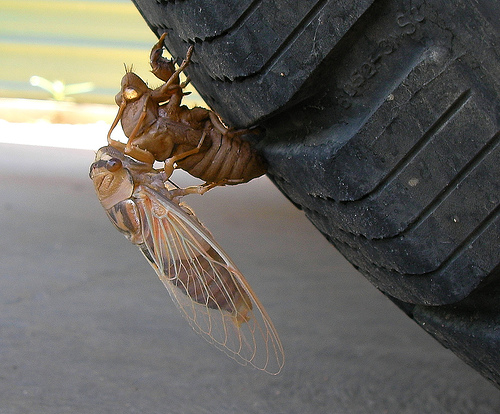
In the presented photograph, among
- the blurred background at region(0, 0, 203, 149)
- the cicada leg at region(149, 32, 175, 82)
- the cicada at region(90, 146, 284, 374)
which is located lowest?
the blurred background at region(0, 0, 203, 149)

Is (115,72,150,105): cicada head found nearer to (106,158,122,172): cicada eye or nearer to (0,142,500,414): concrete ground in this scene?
(106,158,122,172): cicada eye

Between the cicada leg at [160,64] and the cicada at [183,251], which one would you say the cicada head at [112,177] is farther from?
the cicada leg at [160,64]

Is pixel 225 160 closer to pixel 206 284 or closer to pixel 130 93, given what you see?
pixel 130 93

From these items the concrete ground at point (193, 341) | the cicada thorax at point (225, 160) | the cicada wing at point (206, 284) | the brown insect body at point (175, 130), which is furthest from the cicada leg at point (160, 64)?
the concrete ground at point (193, 341)

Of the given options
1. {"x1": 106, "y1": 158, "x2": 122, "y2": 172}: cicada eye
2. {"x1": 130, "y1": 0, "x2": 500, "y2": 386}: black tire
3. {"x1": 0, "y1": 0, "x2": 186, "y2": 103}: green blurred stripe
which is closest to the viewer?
{"x1": 130, "y1": 0, "x2": 500, "y2": 386}: black tire

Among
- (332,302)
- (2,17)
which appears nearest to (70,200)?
(332,302)

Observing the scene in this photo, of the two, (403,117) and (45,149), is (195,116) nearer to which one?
(403,117)

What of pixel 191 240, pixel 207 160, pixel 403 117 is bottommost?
pixel 191 240

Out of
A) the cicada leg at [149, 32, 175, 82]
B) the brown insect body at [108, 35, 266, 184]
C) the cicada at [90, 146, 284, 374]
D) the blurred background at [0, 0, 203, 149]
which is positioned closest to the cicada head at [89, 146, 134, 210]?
the cicada at [90, 146, 284, 374]
